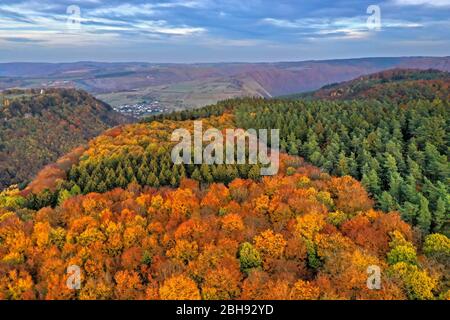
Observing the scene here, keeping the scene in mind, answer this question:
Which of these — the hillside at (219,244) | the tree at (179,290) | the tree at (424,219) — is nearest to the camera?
the tree at (179,290)

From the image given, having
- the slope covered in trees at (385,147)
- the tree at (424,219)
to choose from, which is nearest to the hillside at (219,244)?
the tree at (424,219)

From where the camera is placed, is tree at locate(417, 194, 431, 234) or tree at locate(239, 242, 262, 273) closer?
tree at locate(239, 242, 262, 273)

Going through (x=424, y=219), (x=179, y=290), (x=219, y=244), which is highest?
(x=424, y=219)

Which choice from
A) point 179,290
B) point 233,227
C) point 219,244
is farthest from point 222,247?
point 179,290

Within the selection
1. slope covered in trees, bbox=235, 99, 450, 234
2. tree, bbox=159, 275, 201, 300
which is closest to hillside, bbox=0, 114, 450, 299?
tree, bbox=159, 275, 201, 300

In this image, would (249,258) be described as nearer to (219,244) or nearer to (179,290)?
(219,244)

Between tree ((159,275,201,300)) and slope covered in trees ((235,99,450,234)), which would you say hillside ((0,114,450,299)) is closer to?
tree ((159,275,201,300))

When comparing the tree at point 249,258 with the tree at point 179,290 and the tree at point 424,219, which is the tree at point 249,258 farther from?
the tree at point 424,219

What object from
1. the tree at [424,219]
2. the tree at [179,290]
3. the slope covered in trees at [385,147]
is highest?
the slope covered in trees at [385,147]

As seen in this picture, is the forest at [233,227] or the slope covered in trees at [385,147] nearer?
the forest at [233,227]
